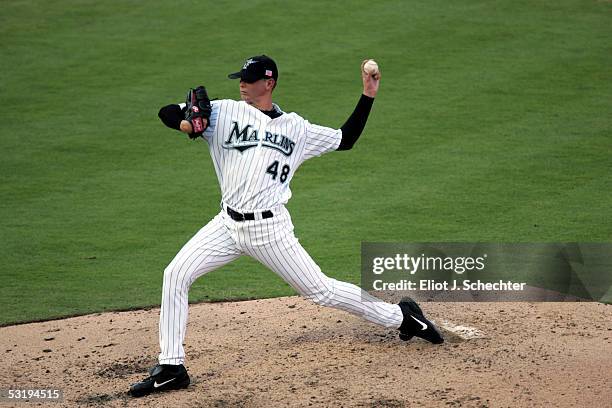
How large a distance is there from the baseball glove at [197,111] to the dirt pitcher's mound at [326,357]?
58.0 inches

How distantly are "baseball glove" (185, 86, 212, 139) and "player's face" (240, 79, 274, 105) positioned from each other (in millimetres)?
317

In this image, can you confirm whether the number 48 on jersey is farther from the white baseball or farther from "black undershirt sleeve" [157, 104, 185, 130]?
the white baseball

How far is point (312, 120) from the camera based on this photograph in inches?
415

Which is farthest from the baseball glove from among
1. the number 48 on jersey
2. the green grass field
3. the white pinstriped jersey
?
the green grass field

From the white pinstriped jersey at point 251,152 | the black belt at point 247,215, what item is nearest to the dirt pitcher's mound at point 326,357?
the black belt at point 247,215

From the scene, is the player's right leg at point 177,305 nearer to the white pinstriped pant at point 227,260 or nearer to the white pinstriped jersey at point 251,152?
the white pinstriped pant at point 227,260

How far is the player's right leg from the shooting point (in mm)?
5363

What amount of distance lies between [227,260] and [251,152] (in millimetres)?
664

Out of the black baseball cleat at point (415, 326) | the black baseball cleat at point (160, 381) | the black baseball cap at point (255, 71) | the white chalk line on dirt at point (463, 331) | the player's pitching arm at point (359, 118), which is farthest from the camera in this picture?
the white chalk line on dirt at point (463, 331)

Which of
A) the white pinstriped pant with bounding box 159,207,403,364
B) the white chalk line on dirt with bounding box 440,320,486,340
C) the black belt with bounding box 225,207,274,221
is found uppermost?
the black belt with bounding box 225,207,274,221

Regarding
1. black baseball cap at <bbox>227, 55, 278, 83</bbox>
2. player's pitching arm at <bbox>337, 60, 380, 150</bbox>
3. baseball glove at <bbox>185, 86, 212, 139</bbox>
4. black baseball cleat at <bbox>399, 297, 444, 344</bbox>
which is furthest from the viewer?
black baseball cleat at <bbox>399, 297, 444, 344</bbox>

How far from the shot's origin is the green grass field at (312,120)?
8.09 meters

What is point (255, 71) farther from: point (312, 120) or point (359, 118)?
point (312, 120)

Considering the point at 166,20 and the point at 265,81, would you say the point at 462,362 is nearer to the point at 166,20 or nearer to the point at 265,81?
the point at 265,81
